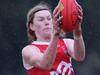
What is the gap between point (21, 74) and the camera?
8.74m

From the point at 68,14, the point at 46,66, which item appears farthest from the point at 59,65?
the point at 68,14

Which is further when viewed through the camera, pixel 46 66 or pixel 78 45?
pixel 78 45

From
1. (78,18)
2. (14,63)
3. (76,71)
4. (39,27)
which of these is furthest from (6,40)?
(78,18)

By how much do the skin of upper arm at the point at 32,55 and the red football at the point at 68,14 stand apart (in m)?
0.39

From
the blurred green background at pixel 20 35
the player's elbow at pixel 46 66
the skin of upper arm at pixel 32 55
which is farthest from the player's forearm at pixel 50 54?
the blurred green background at pixel 20 35

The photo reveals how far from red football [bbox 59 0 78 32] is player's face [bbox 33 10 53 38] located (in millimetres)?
413

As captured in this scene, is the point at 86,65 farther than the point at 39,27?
Yes

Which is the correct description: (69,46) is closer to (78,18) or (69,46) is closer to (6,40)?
(78,18)

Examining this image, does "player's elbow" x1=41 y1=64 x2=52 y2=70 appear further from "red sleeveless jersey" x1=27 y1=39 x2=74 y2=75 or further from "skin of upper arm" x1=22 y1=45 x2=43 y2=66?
"red sleeveless jersey" x1=27 y1=39 x2=74 y2=75

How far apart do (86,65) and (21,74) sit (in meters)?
1.13

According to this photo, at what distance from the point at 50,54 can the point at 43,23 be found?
1.75 feet

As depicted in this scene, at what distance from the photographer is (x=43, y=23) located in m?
4.77

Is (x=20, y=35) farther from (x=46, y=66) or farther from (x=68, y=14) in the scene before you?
(x=68, y=14)

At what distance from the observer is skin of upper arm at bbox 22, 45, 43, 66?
4522 mm
